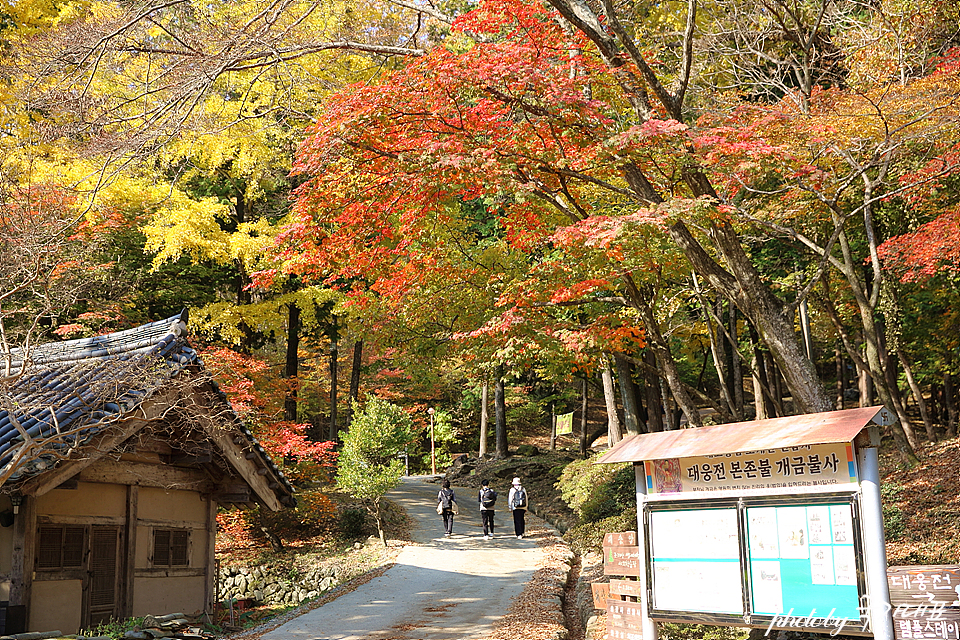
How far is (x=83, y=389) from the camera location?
31.1 feet

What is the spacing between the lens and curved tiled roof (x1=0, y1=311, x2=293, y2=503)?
827cm

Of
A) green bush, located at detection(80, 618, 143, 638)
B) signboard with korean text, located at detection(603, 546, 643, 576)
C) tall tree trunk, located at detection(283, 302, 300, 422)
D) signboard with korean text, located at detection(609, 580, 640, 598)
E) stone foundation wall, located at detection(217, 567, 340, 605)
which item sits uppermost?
tall tree trunk, located at detection(283, 302, 300, 422)

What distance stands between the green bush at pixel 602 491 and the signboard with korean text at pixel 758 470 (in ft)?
34.1

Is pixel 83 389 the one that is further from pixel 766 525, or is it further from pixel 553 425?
pixel 553 425

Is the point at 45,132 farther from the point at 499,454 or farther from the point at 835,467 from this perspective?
the point at 499,454

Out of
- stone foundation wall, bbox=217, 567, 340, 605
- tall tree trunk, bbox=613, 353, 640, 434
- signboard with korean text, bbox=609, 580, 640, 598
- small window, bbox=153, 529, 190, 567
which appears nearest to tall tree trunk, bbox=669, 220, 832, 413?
signboard with korean text, bbox=609, 580, 640, 598

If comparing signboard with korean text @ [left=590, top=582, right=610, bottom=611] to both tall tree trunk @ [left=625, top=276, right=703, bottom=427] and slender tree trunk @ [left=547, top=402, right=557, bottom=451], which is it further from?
slender tree trunk @ [left=547, top=402, right=557, bottom=451]

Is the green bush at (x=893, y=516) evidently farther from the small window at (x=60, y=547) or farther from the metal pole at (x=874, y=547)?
the small window at (x=60, y=547)

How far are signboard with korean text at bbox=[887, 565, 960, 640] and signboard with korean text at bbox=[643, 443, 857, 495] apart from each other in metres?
1.10

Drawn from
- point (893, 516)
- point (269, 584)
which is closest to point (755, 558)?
point (893, 516)

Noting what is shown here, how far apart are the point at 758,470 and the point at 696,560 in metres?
1.05

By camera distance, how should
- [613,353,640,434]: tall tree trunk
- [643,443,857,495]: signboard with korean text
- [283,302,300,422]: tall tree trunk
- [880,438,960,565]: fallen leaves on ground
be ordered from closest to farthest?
[643,443,857,495]: signboard with korean text < [880,438,960,565]: fallen leaves on ground < [613,353,640,434]: tall tree trunk < [283,302,300,422]: tall tree trunk

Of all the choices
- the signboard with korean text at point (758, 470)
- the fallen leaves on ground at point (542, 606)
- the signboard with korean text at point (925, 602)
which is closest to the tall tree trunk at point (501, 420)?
the fallen leaves on ground at point (542, 606)

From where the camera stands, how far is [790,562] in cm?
617
